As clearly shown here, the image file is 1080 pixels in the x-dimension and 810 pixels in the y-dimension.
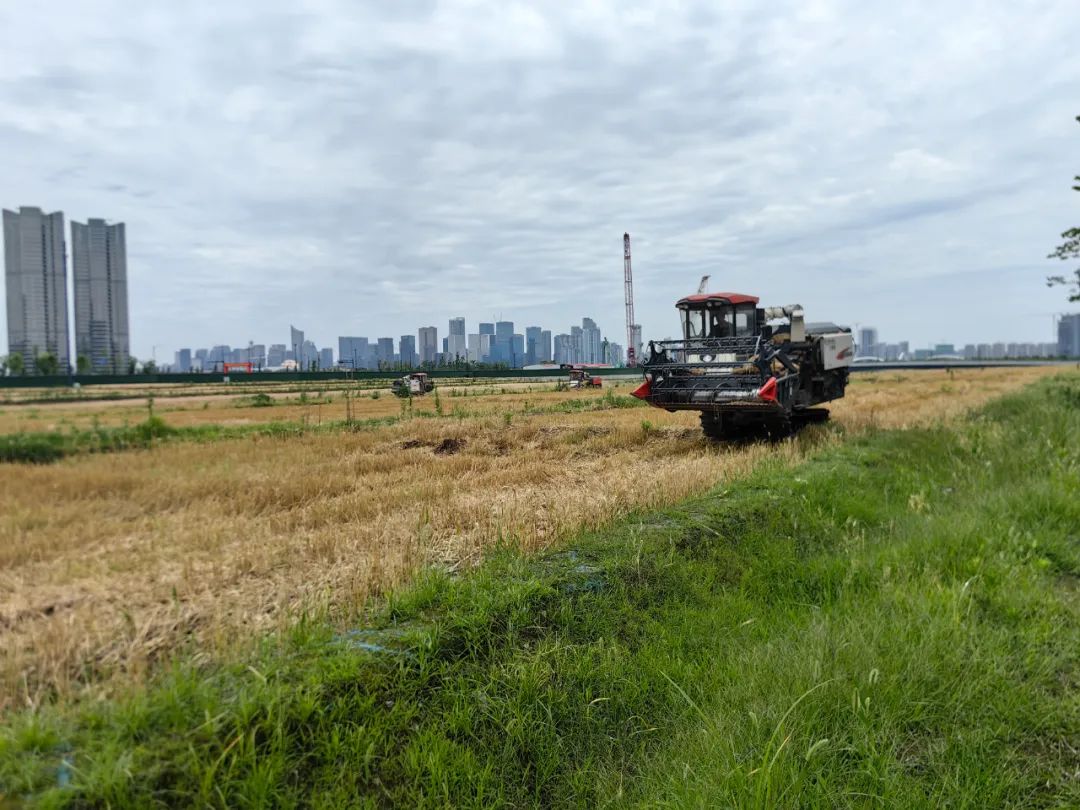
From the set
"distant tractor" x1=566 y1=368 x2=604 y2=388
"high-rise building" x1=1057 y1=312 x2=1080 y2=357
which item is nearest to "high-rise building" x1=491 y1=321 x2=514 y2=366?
"distant tractor" x1=566 y1=368 x2=604 y2=388

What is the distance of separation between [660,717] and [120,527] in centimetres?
325

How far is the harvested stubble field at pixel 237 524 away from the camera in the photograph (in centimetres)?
279

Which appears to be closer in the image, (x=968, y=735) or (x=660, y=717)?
(x=968, y=735)

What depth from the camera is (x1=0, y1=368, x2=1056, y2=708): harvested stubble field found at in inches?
110

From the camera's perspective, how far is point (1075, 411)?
16406mm

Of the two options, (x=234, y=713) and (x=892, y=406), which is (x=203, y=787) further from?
(x=892, y=406)

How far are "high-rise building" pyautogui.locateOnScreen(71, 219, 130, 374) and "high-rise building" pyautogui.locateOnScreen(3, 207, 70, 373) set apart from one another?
0.09 meters

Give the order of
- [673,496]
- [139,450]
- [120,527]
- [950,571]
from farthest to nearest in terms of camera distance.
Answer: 1. [673,496]
2. [950,571]
3. [139,450]
4. [120,527]

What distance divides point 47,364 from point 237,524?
1.72 m

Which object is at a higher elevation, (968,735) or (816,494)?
(816,494)

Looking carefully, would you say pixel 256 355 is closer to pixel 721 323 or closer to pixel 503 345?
pixel 503 345

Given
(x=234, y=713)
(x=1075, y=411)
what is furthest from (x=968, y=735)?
(x=1075, y=411)

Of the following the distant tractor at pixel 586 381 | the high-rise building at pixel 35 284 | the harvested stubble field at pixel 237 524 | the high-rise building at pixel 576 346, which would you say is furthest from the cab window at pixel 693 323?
the high-rise building at pixel 35 284

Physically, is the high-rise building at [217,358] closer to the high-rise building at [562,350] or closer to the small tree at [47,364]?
the small tree at [47,364]
